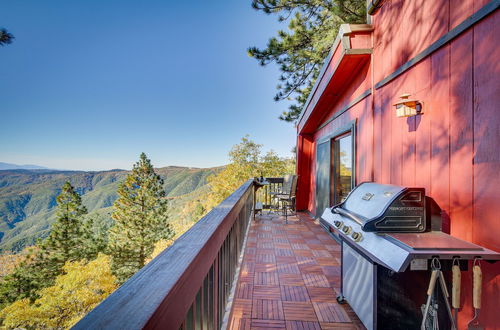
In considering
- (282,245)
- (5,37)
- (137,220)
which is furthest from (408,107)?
(137,220)

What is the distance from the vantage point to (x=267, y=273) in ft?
9.06

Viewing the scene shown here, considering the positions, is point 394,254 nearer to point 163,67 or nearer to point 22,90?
point 163,67

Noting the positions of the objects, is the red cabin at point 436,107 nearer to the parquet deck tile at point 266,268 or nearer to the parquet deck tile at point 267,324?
the parquet deck tile at point 267,324

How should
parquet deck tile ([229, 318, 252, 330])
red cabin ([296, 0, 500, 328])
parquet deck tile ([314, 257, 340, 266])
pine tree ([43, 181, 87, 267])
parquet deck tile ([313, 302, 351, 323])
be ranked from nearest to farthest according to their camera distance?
red cabin ([296, 0, 500, 328]) < parquet deck tile ([229, 318, 252, 330]) < parquet deck tile ([313, 302, 351, 323]) < parquet deck tile ([314, 257, 340, 266]) < pine tree ([43, 181, 87, 267])

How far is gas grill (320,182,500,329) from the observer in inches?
51.2

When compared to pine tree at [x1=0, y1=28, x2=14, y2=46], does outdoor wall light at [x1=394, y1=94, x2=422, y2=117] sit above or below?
below

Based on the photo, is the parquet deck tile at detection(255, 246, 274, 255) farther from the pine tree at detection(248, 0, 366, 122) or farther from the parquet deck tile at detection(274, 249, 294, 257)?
the pine tree at detection(248, 0, 366, 122)

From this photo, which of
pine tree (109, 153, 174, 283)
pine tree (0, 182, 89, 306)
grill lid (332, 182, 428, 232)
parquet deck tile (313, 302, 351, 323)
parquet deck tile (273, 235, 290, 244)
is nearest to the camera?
grill lid (332, 182, 428, 232)

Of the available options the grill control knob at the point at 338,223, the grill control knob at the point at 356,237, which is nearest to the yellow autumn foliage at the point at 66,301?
the grill control knob at the point at 338,223

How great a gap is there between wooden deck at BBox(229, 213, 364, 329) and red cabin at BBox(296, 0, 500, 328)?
951 millimetres

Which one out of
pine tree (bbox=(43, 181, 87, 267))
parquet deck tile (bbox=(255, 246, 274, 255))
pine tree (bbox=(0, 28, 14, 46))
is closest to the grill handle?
parquet deck tile (bbox=(255, 246, 274, 255))

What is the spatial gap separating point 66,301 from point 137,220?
7.18 m

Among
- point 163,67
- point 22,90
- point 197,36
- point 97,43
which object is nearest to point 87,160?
point 22,90

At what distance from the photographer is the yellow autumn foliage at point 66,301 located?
36.0 ft
